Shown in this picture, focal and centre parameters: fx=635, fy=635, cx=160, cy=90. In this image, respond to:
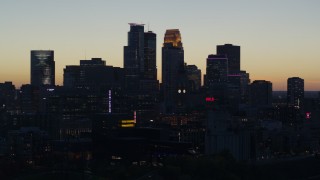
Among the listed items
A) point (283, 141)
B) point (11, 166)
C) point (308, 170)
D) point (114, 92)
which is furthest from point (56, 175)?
point (114, 92)

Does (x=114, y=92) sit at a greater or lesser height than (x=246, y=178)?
greater

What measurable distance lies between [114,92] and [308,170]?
327ft

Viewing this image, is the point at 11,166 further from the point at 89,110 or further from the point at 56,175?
the point at 89,110

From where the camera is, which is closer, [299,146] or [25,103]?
[299,146]

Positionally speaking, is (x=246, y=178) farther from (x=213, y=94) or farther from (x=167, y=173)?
(x=213, y=94)

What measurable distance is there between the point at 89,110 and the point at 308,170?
86920 mm

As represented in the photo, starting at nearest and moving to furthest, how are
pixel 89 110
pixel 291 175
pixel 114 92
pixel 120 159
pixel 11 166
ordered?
1. pixel 11 166
2. pixel 291 175
3. pixel 120 159
4. pixel 89 110
5. pixel 114 92

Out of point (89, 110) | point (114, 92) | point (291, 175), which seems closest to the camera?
point (291, 175)

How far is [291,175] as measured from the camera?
85.1 m

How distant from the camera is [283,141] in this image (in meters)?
122

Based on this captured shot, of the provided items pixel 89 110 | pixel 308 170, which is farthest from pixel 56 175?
pixel 89 110

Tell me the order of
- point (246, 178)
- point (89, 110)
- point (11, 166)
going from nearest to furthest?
point (246, 178), point (11, 166), point (89, 110)

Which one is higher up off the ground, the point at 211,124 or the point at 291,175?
the point at 211,124

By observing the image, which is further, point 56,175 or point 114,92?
point 114,92
